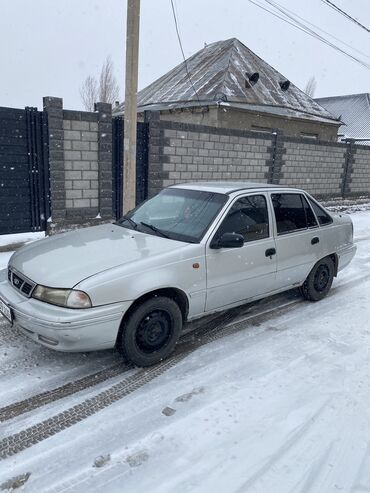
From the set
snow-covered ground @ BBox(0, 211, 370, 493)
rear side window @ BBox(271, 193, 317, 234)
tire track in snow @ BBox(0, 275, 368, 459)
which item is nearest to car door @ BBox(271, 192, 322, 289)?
rear side window @ BBox(271, 193, 317, 234)

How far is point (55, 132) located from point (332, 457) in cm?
713

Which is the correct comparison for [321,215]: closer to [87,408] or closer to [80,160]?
[87,408]

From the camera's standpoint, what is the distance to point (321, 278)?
17.0ft

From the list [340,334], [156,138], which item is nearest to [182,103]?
[156,138]

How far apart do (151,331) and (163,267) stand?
575 mm

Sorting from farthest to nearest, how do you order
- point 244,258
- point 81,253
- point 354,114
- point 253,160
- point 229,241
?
point 354,114, point 253,160, point 244,258, point 229,241, point 81,253

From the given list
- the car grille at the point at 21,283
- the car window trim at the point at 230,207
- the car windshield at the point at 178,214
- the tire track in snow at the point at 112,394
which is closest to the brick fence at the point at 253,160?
the car windshield at the point at 178,214

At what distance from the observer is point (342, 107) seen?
37156 millimetres

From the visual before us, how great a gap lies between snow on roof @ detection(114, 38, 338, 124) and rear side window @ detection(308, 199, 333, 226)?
463 inches

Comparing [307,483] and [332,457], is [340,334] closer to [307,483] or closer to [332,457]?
[332,457]

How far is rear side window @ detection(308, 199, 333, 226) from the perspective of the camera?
508 cm

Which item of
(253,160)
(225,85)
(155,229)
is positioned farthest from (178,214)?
(225,85)

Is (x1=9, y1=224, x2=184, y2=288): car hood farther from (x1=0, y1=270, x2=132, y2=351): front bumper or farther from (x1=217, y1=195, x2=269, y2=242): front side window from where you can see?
(x1=217, y1=195, x2=269, y2=242): front side window

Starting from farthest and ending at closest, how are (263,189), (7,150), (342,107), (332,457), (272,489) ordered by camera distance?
(342,107), (7,150), (263,189), (332,457), (272,489)
